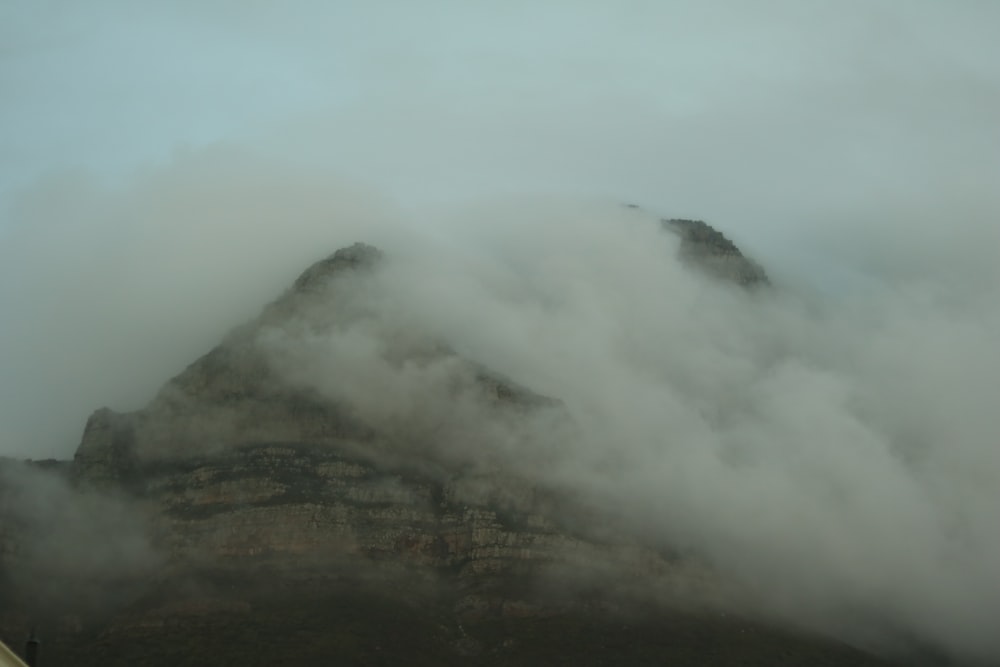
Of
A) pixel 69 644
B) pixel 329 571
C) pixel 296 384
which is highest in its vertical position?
pixel 296 384

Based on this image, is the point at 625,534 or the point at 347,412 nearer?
the point at 625,534

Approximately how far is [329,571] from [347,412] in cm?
3561

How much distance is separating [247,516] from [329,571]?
616 inches

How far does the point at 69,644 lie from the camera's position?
142 m

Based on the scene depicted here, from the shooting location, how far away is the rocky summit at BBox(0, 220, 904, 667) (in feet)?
466

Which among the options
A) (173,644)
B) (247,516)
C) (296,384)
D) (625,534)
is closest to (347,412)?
(296,384)

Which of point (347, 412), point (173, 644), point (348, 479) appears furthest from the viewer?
point (347, 412)

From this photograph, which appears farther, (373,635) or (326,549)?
(326,549)

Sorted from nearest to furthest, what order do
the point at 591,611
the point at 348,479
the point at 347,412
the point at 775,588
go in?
the point at 591,611 < the point at 775,588 < the point at 348,479 < the point at 347,412

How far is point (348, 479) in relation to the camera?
177 m

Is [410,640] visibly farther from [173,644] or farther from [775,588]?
[775,588]

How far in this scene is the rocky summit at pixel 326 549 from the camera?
142m

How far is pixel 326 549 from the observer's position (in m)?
164

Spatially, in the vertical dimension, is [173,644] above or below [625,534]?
below
